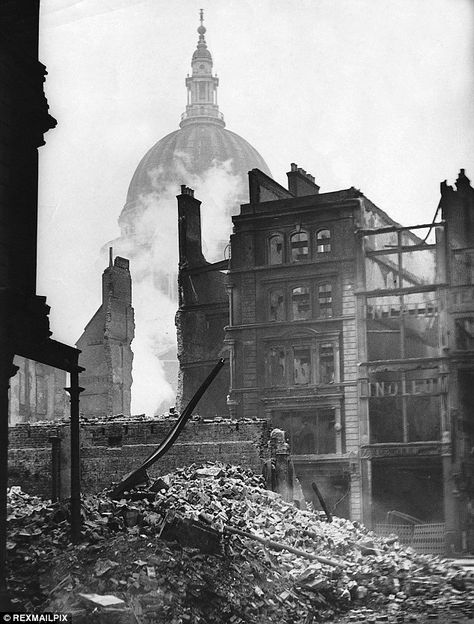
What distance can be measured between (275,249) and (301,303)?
1531 millimetres

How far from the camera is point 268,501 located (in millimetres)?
13898

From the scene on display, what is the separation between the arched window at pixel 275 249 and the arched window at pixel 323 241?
794 mm

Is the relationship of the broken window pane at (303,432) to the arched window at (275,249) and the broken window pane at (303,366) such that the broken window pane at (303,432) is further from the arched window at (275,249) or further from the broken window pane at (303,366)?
the arched window at (275,249)

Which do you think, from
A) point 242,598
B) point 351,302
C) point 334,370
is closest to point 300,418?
point 334,370

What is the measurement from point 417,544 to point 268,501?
338cm

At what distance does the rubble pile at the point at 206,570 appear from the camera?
8.94 meters

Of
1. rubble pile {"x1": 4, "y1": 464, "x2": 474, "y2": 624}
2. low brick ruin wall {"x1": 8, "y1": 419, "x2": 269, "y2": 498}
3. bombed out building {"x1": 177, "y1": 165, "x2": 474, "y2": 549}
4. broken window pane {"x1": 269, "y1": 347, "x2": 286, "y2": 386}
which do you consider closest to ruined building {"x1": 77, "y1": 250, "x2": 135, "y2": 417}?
bombed out building {"x1": 177, "y1": 165, "x2": 474, "y2": 549}

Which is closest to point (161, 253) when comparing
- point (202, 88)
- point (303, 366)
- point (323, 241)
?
point (323, 241)

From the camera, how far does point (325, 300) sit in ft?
59.7

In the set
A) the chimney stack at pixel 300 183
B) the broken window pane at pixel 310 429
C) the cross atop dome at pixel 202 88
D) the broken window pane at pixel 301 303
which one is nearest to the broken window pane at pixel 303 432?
the broken window pane at pixel 310 429

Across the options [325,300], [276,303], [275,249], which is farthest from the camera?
[275,249]

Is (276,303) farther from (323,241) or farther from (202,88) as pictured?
(202,88)

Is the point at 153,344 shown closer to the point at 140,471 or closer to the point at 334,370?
the point at 334,370

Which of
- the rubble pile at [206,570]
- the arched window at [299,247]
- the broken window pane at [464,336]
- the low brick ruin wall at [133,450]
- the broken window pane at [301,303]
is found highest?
the arched window at [299,247]
